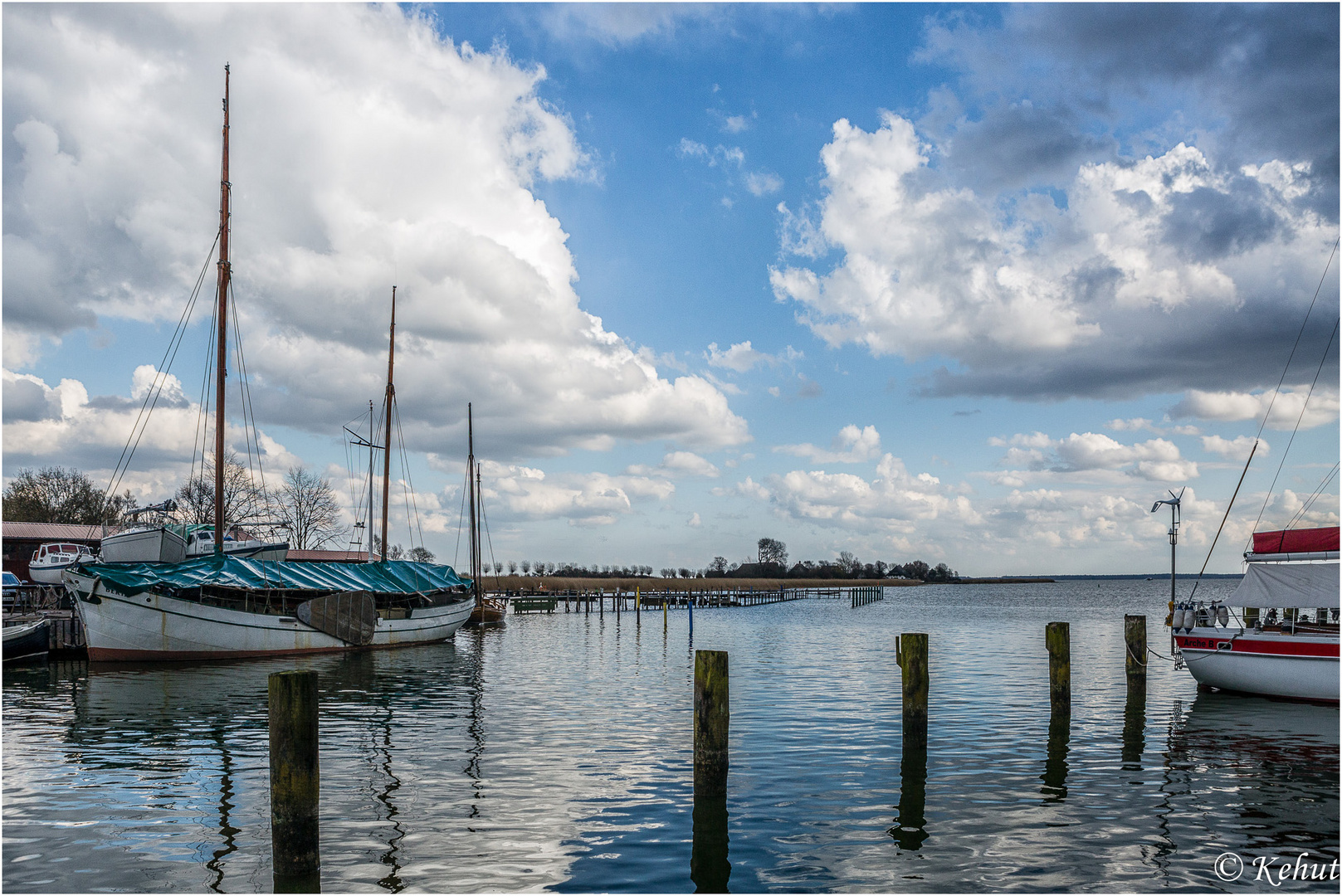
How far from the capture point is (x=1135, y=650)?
2455 centimetres

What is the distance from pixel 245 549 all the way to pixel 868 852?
41.0 metres

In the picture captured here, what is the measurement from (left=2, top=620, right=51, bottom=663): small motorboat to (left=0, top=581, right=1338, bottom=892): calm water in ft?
15.4

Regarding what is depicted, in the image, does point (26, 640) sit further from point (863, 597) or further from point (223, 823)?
point (863, 597)

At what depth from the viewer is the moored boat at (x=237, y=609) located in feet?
106

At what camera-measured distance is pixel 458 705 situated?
2436cm

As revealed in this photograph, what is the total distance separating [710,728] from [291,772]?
601 cm

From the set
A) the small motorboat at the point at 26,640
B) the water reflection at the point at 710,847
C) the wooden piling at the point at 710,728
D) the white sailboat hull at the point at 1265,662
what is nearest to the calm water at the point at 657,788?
the water reflection at the point at 710,847

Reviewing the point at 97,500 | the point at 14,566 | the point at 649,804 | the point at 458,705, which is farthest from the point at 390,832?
the point at 97,500

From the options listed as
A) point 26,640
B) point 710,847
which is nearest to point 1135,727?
point 710,847

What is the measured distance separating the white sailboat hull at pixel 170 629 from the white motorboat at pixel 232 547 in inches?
349

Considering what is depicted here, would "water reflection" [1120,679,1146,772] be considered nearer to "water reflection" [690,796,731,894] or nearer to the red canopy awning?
the red canopy awning

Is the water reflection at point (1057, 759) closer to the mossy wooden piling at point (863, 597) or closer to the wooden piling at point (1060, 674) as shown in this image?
the wooden piling at point (1060, 674)

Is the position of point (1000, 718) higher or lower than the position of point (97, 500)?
lower

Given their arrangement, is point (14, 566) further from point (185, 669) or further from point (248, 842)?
point (248, 842)
